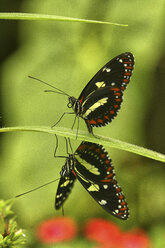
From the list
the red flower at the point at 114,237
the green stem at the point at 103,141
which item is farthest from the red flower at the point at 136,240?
the green stem at the point at 103,141

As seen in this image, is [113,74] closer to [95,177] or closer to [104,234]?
[95,177]

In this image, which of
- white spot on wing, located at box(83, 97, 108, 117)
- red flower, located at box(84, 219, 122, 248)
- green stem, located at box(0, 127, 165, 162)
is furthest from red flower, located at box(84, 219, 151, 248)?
green stem, located at box(0, 127, 165, 162)

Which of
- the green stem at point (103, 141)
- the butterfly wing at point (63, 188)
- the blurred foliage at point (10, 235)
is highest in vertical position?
the green stem at point (103, 141)

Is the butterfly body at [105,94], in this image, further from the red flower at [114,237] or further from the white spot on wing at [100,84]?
the red flower at [114,237]

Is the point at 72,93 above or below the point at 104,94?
below

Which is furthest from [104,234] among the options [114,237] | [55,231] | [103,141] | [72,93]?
[103,141]

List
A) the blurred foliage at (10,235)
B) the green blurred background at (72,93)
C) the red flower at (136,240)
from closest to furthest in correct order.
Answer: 1. the blurred foliage at (10,235)
2. the red flower at (136,240)
3. the green blurred background at (72,93)
